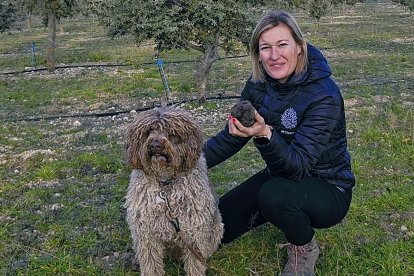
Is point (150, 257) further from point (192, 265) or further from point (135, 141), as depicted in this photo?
point (135, 141)

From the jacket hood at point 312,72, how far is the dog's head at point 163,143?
0.92 metres

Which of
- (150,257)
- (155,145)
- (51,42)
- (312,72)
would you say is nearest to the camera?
(155,145)

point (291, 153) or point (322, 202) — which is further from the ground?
point (291, 153)

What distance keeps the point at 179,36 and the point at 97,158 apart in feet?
14.6

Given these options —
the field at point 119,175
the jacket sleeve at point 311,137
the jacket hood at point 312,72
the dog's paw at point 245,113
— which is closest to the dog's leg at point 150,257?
the field at point 119,175

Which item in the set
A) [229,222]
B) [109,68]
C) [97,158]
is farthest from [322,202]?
[109,68]

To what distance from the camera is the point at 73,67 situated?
19250mm

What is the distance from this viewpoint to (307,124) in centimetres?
403

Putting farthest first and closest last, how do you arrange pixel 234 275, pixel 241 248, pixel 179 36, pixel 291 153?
pixel 179 36 → pixel 241 248 → pixel 234 275 → pixel 291 153

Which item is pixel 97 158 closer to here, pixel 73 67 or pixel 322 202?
pixel 322 202

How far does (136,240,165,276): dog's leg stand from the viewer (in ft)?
14.0

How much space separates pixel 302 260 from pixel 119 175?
353 cm

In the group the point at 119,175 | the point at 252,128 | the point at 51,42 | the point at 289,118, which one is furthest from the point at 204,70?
the point at 51,42

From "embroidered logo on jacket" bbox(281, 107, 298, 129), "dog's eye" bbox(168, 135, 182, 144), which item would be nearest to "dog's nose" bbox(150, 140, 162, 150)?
"dog's eye" bbox(168, 135, 182, 144)
